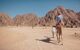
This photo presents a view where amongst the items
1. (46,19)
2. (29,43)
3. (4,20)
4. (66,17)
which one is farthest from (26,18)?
(29,43)

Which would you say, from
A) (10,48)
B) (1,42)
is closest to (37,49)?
(10,48)

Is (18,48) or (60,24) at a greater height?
(60,24)

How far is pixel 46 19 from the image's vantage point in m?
143

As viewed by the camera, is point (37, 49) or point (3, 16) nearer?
point (37, 49)

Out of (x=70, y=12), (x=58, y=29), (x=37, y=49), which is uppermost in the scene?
(x=70, y=12)

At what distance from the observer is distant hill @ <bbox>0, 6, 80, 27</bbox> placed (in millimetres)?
117287

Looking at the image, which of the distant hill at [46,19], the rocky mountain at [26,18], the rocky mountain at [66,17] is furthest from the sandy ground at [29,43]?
the rocky mountain at [26,18]

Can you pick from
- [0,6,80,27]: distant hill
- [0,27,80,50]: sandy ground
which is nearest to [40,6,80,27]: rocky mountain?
[0,6,80,27]: distant hill

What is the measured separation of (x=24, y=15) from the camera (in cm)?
17462

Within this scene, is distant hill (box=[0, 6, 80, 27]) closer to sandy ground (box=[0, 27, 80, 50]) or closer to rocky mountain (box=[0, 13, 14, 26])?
rocky mountain (box=[0, 13, 14, 26])

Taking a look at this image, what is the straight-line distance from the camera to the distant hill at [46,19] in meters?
117

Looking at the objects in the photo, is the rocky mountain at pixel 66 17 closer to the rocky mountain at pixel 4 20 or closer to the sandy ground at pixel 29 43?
the rocky mountain at pixel 4 20

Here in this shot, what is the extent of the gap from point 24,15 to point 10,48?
16712 centimetres

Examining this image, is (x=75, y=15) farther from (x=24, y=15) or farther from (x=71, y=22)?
(x=24, y=15)
